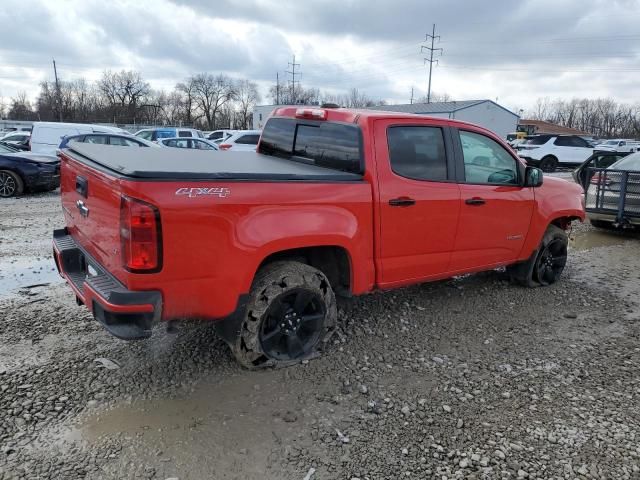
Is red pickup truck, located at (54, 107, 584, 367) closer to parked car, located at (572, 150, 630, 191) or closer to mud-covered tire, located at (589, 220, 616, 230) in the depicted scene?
parked car, located at (572, 150, 630, 191)

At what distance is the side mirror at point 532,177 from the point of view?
16.2ft

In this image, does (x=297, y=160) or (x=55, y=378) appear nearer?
(x=55, y=378)

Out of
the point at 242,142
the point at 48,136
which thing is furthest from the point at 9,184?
the point at 242,142

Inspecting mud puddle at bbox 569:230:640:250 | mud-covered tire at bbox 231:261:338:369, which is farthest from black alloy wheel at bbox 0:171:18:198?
mud puddle at bbox 569:230:640:250

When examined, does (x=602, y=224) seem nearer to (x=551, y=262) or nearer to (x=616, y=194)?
(x=616, y=194)

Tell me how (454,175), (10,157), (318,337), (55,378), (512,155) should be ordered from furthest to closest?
(10,157), (512,155), (454,175), (318,337), (55,378)

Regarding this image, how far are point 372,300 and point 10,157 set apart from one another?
1024 centimetres

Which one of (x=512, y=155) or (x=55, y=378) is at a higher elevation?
(x=512, y=155)

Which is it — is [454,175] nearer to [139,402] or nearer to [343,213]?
[343,213]

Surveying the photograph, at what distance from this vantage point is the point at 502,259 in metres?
5.03

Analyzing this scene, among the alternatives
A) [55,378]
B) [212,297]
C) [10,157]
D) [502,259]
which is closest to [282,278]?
[212,297]

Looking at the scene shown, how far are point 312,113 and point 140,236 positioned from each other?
6.88ft

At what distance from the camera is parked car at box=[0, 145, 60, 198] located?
1134cm

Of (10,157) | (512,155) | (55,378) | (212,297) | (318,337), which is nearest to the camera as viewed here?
(212,297)
